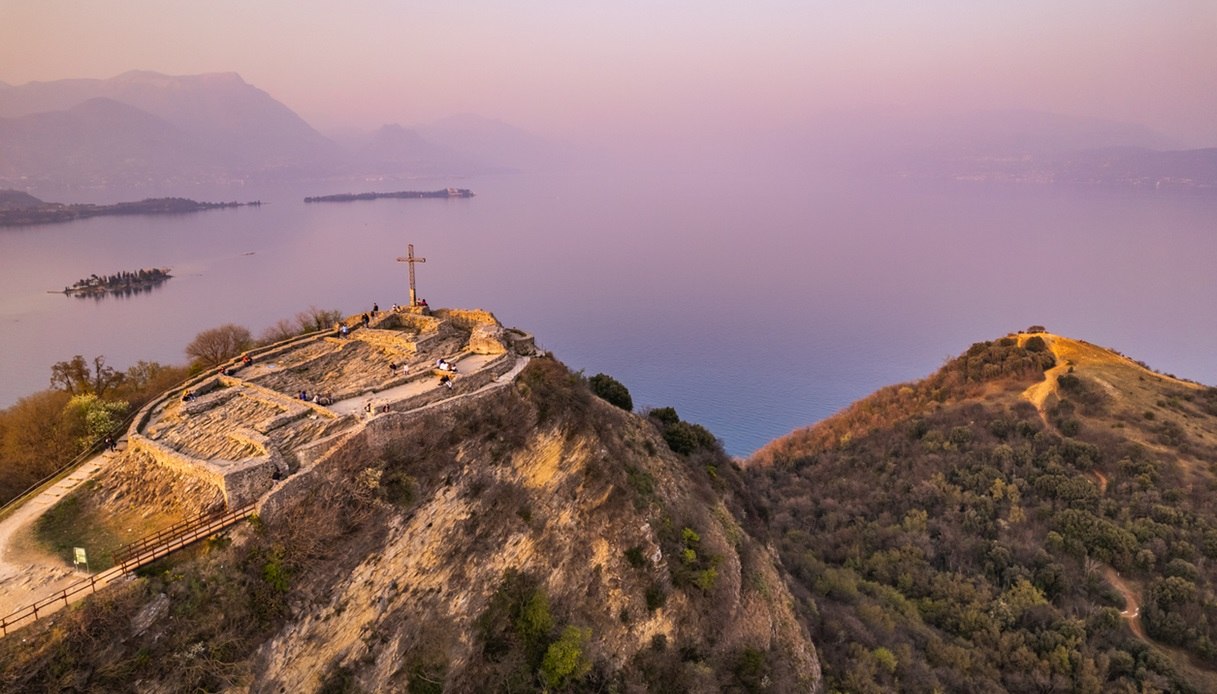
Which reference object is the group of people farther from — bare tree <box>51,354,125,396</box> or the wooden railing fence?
bare tree <box>51,354,125,396</box>

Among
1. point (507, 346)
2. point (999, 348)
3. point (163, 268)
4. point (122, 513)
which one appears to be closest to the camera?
point (122, 513)

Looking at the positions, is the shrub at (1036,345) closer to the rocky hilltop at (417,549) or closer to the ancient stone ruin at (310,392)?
the rocky hilltop at (417,549)

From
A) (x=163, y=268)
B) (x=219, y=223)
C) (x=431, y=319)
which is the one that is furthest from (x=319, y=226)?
(x=431, y=319)

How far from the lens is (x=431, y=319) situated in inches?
1147

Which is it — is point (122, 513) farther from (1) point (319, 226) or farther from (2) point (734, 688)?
(1) point (319, 226)

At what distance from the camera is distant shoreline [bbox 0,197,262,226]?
131 metres

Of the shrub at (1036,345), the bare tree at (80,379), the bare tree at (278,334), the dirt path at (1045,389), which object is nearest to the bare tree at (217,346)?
the bare tree at (278,334)

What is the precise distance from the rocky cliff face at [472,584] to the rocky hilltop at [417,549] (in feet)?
0.18

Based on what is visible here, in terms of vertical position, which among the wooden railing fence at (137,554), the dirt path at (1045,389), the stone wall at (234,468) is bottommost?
the dirt path at (1045,389)

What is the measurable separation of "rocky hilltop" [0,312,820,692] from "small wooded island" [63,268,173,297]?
85.6m

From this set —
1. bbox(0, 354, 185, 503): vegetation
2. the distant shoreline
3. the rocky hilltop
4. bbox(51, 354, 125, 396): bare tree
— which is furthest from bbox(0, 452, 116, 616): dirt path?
the distant shoreline

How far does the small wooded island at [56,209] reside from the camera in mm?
131875

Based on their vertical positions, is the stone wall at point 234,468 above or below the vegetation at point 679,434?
above

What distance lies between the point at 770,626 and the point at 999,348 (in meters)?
42.1
